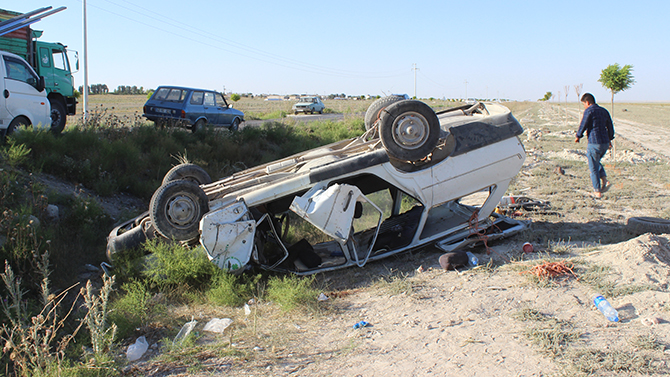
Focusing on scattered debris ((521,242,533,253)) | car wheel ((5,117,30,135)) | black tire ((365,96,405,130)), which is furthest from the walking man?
car wheel ((5,117,30,135))

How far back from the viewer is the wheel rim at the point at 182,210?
14.1 feet

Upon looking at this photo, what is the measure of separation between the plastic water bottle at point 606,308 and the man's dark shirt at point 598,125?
433 cm

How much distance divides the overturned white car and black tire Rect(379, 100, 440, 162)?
1cm

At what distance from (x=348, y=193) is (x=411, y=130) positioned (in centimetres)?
91

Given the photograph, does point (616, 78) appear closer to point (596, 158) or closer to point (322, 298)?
point (596, 158)

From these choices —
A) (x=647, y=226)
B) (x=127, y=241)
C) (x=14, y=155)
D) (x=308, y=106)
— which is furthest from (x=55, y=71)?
(x=308, y=106)

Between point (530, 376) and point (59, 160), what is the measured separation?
7.90 metres

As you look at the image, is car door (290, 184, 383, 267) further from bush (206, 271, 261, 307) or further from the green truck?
the green truck

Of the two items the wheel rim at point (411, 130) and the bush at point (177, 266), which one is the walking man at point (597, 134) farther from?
the bush at point (177, 266)

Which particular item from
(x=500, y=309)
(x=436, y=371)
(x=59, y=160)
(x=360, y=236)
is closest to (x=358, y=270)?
(x=360, y=236)

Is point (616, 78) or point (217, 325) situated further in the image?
point (616, 78)

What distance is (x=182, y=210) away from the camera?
171 inches

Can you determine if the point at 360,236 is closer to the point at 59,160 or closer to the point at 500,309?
the point at 500,309

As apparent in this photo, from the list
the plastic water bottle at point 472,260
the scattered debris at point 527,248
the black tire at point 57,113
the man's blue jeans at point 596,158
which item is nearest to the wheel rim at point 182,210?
the plastic water bottle at point 472,260
